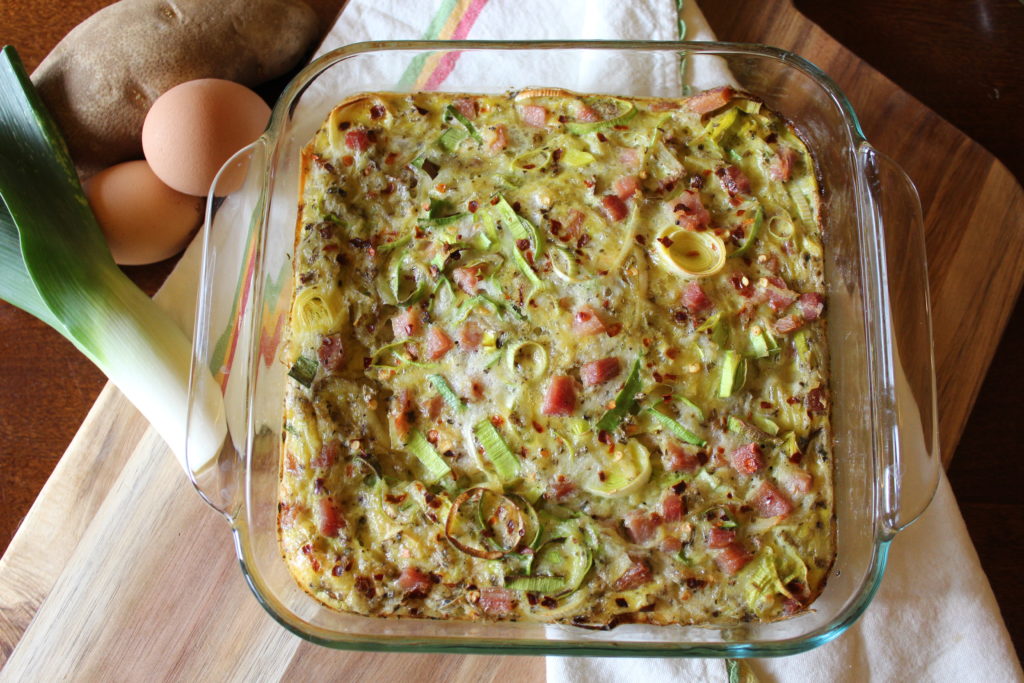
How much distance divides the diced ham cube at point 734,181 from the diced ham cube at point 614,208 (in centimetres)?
27

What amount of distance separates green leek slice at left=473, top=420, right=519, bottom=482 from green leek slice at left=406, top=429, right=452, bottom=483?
10 cm

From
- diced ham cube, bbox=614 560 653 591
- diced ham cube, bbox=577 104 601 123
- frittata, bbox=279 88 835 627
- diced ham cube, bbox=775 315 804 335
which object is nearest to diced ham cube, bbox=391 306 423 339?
frittata, bbox=279 88 835 627

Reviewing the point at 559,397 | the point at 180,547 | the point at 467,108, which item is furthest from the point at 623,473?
the point at 180,547

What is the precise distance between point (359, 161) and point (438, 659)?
1331mm

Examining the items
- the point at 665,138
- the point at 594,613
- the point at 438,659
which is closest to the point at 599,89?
the point at 665,138

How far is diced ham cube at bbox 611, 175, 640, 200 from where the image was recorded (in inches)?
82.5

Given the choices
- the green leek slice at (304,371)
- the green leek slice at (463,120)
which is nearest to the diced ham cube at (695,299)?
the green leek slice at (463,120)

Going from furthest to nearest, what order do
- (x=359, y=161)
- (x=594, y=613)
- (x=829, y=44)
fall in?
(x=829, y=44)
(x=359, y=161)
(x=594, y=613)

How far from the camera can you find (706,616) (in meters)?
1.97

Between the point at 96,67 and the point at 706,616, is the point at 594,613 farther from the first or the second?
the point at 96,67

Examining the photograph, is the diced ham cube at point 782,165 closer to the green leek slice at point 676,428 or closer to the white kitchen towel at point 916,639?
the green leek slice at point 676,428

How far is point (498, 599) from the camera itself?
6.43 feet

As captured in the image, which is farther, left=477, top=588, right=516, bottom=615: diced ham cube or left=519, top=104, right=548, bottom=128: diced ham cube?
left=519, top=104, right=548, bottom=128: diced ham cube

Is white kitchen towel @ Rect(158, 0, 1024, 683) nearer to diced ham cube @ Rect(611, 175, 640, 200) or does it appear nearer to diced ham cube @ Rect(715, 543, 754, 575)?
diced ham cube @ Rect(715, 543, 754, 575)
